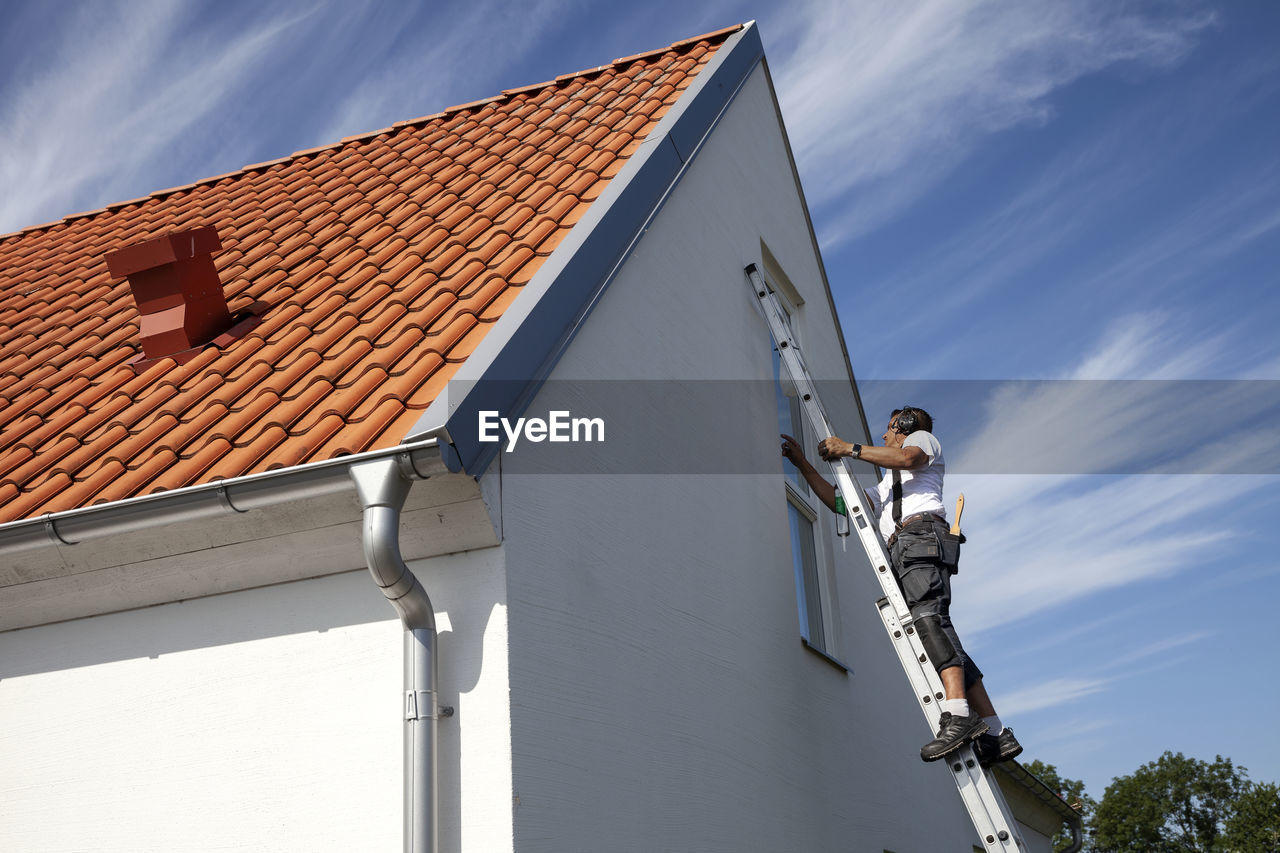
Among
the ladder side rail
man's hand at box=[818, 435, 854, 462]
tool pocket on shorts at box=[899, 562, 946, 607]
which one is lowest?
the ladder side rail

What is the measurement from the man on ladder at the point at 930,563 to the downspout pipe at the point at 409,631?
2542 mm

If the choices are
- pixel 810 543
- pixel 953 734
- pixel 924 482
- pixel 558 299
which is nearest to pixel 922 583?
pixel 924 482

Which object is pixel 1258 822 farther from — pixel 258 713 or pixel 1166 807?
pixel 258 713

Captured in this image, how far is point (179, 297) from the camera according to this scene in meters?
5.44

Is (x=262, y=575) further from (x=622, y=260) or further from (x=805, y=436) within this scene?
(x=805, y=436)

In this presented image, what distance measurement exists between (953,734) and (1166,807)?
240 ft

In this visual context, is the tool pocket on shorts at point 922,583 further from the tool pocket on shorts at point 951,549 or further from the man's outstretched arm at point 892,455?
the man's outstretched arm at point 892,455

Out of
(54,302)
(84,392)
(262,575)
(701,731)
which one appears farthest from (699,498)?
(54,302)

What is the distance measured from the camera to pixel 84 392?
17.4 feet

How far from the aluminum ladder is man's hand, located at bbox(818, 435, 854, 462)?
0.46 ft

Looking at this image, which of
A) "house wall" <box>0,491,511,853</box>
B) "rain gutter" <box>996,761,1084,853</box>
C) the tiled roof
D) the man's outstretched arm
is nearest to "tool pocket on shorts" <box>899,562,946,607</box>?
the man's outstretched arm

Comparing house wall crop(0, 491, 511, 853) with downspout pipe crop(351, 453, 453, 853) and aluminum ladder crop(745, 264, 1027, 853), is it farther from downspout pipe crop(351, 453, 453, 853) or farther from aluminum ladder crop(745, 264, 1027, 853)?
aluminum ladder crop(745, 264, 1027, 853)

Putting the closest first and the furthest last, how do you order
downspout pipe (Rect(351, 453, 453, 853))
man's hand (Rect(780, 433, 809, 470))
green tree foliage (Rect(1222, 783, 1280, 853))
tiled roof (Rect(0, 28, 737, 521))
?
downspout pipe (Rect(351, 453, 453, 853))
tiled roof (Rect(0, 28, 737, 521))
man's hand (Rect(780, 433, 809, 470))
green tree foliage (Rect(1222, 783, 1280, 853))

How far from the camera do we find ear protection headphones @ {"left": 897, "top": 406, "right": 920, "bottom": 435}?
611cm
